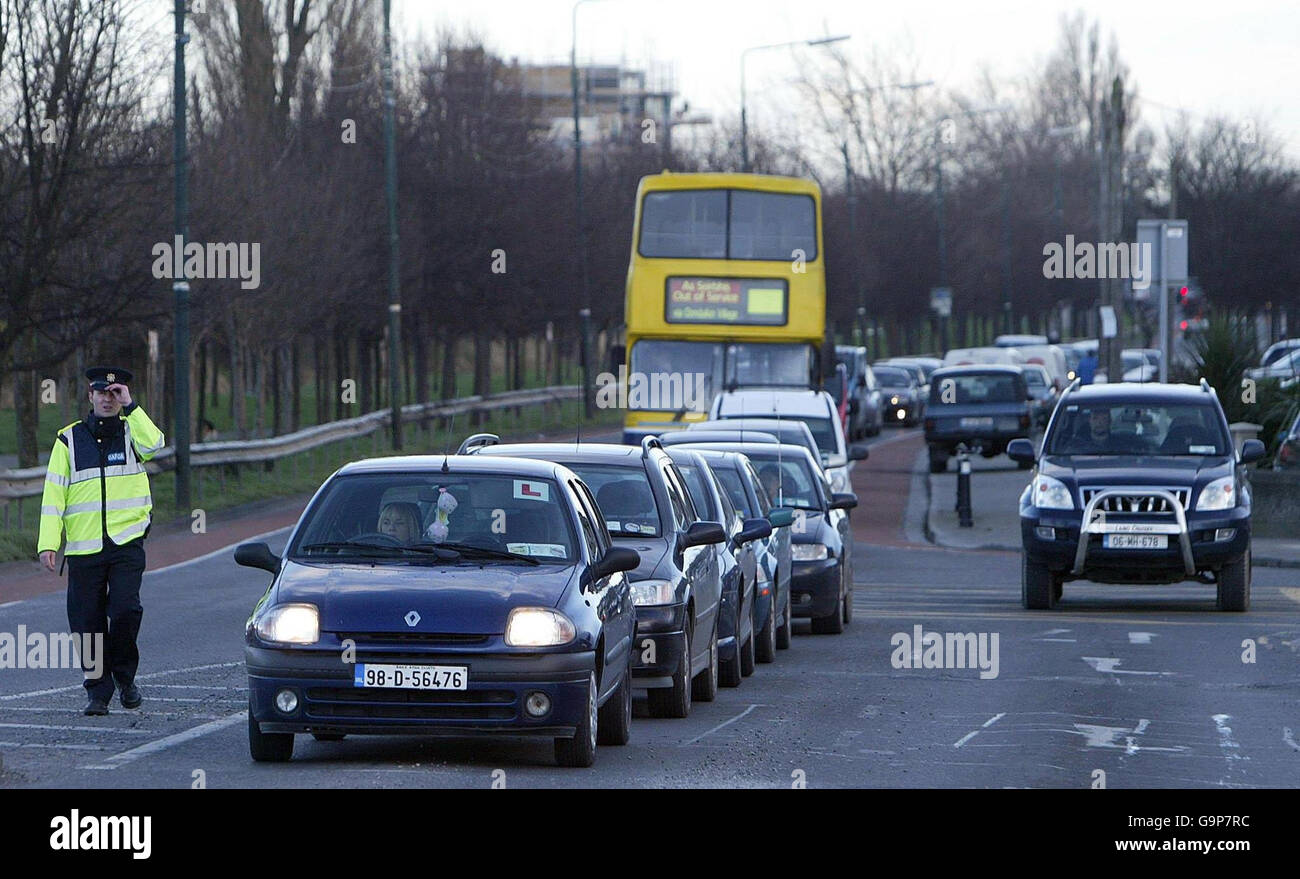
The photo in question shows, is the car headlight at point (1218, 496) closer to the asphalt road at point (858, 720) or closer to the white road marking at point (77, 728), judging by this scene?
the asphalt road at point (858, 720)

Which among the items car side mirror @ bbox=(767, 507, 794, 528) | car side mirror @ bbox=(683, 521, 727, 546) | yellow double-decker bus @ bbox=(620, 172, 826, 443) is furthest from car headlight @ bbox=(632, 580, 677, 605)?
yellow double-decker bus @ bbox=(620, 172, 826, 443)

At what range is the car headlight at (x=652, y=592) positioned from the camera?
12.1 metres

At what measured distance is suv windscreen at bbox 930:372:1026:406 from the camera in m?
44.8

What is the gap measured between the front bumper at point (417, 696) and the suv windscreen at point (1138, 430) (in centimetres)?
1159

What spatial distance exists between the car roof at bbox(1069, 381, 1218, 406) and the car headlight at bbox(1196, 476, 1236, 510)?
1.17m

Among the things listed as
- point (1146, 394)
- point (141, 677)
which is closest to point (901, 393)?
point (1146, 394)

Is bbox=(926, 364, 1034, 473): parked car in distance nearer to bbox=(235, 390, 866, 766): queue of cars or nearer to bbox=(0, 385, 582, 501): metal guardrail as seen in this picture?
bbox=(0, 385, 582, 501): metal guardrail

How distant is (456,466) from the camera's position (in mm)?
11008

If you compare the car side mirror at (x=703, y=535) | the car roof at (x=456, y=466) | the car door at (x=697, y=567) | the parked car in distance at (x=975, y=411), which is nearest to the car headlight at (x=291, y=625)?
the car roof at (x=456, y=466)

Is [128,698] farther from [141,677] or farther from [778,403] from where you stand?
[778,403]

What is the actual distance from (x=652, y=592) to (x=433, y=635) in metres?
2.63
